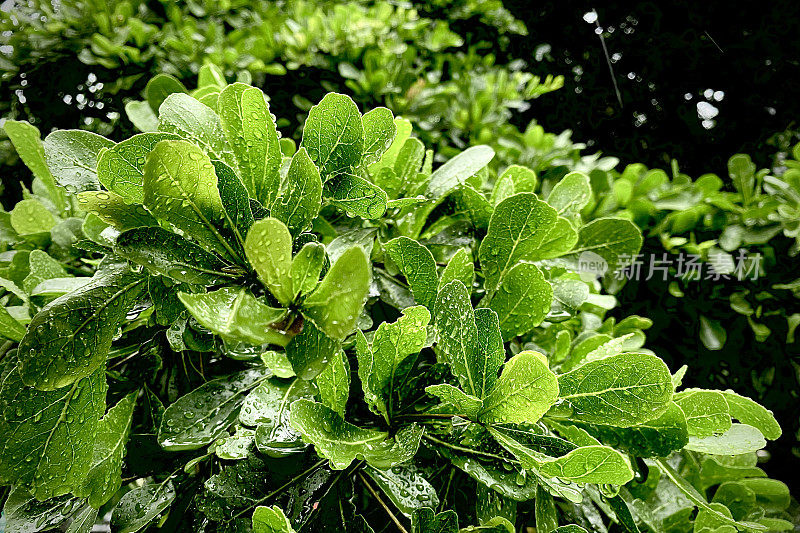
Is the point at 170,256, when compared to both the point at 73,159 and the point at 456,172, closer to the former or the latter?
the point at 73,159

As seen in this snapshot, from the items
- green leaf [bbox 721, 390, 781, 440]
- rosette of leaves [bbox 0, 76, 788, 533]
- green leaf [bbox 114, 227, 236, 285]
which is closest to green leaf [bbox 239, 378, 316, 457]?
rosette of leaves [bbox 0, 76, 788, 533]

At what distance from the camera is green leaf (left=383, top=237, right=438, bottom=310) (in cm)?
53

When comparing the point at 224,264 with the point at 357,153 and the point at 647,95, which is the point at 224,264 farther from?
Answer: the point at 647,95

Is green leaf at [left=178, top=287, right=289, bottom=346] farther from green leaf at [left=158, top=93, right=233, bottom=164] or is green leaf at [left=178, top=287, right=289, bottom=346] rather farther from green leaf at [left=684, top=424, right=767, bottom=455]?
green leaf at [left=684, top=424, right=767, bottom=455]

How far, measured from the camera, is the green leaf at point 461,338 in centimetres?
46

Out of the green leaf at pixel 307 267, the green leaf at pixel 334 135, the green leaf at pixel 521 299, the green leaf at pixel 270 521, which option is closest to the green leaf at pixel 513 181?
the green leaf at pixel 521 299

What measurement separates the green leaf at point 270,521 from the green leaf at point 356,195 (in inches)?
10.5

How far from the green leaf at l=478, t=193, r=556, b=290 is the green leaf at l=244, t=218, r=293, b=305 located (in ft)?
0.89

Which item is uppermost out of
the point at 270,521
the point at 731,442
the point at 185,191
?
the point at 185,191

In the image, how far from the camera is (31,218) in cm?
74

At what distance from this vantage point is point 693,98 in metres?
2.99

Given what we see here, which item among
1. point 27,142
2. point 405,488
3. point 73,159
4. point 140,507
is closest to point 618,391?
point 405,488

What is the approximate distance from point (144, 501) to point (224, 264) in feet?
0.83

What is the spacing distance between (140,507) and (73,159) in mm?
347
